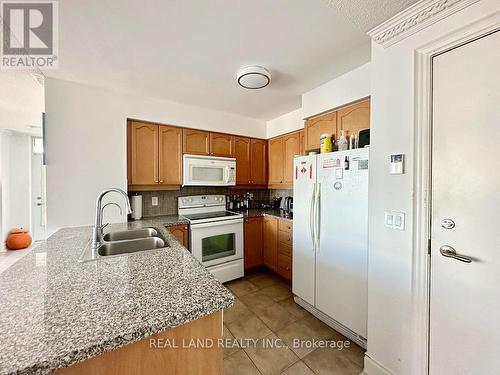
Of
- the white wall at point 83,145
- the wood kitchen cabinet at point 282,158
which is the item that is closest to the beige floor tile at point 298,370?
the wood kitchen cabinet at point 282,158

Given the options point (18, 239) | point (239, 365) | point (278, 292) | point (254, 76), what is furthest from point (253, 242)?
point (18, 239)

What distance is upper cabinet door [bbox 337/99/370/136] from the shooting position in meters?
1.95

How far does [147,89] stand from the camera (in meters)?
2.45

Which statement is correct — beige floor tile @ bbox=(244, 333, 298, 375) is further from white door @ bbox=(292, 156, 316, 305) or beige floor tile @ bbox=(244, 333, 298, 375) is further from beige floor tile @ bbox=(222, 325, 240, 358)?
white door @ bbox=(292, 156, 316, 305)

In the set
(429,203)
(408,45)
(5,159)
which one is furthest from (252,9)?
(5,159)

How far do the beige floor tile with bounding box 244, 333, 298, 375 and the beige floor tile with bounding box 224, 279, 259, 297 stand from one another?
851 millimetres

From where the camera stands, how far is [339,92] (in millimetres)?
2135

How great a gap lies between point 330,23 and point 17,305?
2.16 m

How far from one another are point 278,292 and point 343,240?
1.28 m

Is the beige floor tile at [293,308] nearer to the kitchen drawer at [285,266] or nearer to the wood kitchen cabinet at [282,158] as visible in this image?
the kitchen drawer at [285,266]

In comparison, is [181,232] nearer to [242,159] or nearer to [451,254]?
[242,159]

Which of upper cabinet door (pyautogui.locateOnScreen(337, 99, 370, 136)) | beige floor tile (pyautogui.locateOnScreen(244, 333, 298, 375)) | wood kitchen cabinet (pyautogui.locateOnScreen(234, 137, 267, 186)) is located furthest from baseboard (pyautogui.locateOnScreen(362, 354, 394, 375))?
wood kitchen cabinet (pyautogui.locateOnScreen(234, 137, 267, 186))

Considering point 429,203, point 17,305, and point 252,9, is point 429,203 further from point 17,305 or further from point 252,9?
point 17,305

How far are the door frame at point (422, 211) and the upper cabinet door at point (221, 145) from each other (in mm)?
2416
